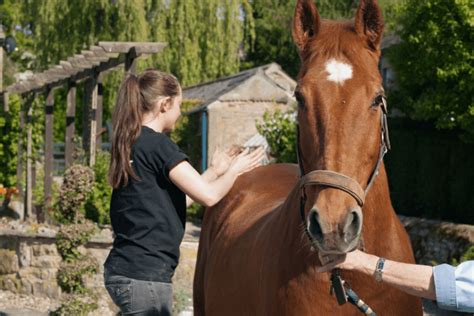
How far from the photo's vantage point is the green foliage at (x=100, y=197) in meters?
13.1

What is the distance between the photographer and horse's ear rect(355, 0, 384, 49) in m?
3.43

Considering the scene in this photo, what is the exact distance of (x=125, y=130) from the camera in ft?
13.9

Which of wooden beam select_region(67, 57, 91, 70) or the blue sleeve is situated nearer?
the blue sleeve

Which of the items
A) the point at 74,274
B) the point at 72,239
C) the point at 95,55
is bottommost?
the point at 74,274

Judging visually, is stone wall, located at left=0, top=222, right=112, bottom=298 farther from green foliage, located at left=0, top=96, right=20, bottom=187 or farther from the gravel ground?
green foliage, located at left=0, top=96, right=20, bottom=187

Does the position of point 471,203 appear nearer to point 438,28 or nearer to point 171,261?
point 438,28

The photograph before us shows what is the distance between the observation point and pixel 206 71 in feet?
86.8

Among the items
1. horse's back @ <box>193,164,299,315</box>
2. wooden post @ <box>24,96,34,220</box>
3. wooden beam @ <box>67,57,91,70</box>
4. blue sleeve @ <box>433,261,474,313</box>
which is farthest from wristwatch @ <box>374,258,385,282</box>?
wooden post @ <box>24,96,34,220</box>

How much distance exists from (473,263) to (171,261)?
171cm

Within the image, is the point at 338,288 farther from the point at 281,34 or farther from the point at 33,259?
the point at 281,34

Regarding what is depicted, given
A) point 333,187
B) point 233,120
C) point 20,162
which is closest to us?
point 333,187

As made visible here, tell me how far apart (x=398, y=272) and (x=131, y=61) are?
9.10m

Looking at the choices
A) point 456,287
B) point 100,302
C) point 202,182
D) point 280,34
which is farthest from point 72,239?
point 280,34

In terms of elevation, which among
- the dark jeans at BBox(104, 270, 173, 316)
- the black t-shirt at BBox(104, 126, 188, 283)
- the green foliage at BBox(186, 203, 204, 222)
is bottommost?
the green foliage at BBox(186, 203, 204, 222)
